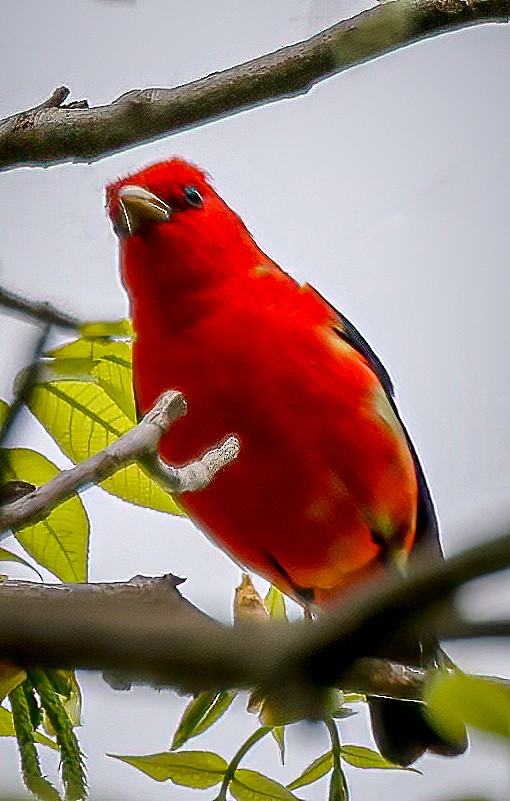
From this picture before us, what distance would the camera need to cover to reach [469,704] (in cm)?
12

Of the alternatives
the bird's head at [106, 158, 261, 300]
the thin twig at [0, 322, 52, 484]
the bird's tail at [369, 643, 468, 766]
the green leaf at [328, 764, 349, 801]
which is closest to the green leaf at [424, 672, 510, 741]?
the thin twig at [0, 322, 52, 484]

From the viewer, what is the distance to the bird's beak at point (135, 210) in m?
0.65

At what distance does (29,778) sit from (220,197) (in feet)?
1.67

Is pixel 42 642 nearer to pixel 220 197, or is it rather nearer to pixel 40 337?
pixel 40 337

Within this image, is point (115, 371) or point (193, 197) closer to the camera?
point (115, 371)

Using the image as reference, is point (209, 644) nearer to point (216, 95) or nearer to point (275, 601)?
point (216, 95)

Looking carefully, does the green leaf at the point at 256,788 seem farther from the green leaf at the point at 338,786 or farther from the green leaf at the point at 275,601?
the green leaf at the point at 275,601

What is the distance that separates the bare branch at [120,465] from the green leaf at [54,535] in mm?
110

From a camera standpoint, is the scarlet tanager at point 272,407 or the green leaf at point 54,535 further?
the scarlet tanager at point 272,407

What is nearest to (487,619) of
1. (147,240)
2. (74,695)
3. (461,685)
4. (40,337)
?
(461,685)

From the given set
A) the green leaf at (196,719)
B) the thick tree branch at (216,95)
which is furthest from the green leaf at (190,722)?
the thick tree branch at (216,95)

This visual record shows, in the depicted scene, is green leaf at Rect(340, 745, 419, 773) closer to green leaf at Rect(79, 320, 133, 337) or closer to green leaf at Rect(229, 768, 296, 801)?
green leaf at Rect(229, 768, 296, 801)

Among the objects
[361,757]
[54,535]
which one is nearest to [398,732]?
[361,757]

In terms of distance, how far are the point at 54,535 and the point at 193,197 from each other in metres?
0.34
